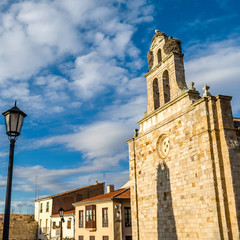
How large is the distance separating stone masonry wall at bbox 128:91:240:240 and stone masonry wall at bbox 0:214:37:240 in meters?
27.8

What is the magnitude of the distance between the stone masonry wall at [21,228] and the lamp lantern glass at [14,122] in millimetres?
37027

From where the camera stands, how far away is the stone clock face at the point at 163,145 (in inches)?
598

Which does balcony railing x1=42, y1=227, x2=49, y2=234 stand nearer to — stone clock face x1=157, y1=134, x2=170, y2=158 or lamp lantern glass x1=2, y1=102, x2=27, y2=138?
stone clock face x1=157, y1=134, x2=170, y2=158

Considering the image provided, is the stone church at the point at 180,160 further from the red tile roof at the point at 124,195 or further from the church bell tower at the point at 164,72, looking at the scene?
the red tile roof at the point at 124,195

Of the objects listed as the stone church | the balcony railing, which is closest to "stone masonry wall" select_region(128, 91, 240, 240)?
the stone church

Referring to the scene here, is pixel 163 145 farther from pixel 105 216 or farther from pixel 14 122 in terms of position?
pixel 105 216

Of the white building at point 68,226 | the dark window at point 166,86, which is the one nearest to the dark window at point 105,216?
the white building at point 68,226

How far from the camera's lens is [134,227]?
1733cm

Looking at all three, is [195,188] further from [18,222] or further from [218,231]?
[18,222]

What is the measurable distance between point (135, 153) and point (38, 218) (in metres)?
28.8

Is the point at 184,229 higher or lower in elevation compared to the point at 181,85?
lower

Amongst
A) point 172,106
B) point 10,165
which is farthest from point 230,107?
point 10,165

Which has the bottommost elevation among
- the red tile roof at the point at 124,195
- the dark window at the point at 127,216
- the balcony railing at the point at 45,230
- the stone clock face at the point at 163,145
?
the balcony railing at the point at 45,230

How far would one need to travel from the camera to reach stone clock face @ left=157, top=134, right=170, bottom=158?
15.2 m
